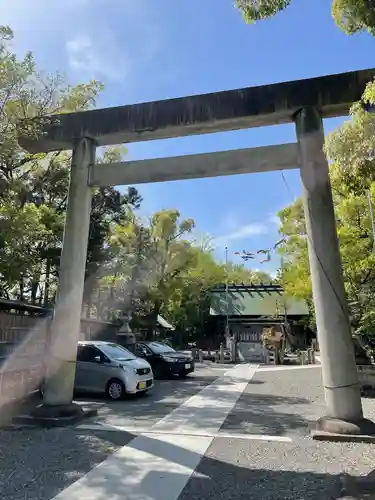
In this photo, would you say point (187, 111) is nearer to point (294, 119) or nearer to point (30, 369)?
point (294, 119)

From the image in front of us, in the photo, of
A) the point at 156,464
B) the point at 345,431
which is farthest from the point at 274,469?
the point at 345,431

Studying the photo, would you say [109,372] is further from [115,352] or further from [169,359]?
[169,359]

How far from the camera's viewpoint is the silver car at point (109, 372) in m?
10.1

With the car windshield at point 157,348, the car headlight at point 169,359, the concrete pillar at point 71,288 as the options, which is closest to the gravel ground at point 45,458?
the concrete pillar at point 71,288

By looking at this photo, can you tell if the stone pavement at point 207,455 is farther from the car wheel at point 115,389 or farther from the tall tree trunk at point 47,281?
the tall tree trunk at point 47,281

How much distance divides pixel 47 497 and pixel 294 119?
6.90 meters

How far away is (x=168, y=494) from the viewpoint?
405 centimetres

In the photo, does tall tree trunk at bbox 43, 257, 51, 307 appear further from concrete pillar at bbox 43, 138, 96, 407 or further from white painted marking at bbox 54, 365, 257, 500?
white painted marking at bbox 54, 365, 257, 500

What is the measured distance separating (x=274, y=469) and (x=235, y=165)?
16.5 ft

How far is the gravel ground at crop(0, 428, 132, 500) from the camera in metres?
4.23

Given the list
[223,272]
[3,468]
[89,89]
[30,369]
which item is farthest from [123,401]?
[223,272]

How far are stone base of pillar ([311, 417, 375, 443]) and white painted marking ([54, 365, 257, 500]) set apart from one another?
1704 mm

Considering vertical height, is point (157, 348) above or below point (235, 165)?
below

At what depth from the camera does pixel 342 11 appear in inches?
Answer: 175
